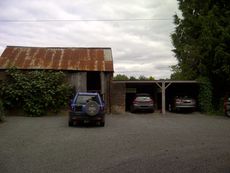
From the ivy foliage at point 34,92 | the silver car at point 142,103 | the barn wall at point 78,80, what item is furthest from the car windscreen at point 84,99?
the silver car at point 142,103

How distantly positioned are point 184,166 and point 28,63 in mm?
22047

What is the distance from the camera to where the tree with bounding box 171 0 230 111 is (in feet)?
91.0

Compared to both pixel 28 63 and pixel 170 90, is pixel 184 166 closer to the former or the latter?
pixel 28 63

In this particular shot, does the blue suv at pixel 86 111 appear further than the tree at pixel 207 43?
No

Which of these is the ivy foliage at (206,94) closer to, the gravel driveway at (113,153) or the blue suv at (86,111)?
the blue suv at (86,111)

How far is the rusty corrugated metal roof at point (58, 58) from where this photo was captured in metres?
28.3

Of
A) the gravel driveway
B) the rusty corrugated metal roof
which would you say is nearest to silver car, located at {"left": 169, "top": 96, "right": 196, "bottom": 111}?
the rusty corrugated metal roof

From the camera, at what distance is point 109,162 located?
9125 mm

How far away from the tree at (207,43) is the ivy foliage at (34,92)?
1169 centimetres

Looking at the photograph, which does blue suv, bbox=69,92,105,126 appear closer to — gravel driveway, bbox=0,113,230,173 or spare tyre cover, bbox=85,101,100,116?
spare tyre cover, bbox=85,101,100,116

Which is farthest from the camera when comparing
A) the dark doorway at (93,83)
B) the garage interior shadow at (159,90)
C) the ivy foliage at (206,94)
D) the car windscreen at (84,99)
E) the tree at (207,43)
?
the garage interior shadow at (159,90)

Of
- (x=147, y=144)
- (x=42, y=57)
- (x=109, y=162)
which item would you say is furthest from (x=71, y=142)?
(x=42, y=57)

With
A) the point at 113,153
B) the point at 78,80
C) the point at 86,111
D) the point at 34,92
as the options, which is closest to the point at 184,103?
the point at 78,80

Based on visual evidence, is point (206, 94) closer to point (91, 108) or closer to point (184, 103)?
point (184, 103)
